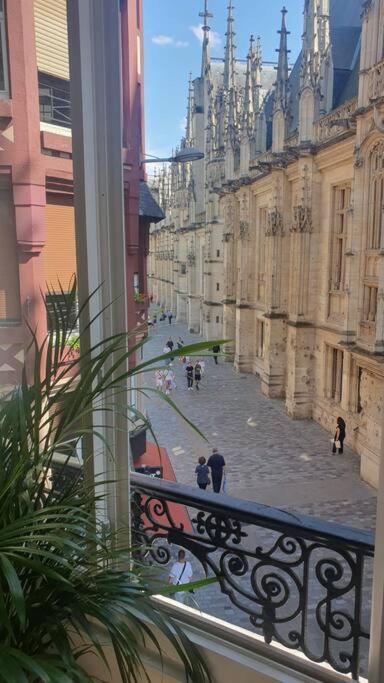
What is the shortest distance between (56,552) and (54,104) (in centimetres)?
118

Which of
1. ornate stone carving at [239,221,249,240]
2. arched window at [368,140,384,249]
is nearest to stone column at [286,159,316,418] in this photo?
arched window at [368,140,384,249]

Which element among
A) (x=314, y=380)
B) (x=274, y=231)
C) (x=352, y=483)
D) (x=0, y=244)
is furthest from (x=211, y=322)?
(x=0, y=244)

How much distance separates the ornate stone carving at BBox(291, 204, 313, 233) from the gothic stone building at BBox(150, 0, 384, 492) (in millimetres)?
18

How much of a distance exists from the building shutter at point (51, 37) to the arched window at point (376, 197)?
6.17 m

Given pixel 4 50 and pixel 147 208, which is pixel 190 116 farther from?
pixel 4 50

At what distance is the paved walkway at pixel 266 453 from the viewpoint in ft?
18.9

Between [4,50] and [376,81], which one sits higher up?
[376,81]

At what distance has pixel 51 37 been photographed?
1.49 metres

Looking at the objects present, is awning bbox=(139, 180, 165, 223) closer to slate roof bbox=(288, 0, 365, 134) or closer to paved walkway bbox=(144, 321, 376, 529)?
paved walkway bbox=(144, 321, 376, 529)

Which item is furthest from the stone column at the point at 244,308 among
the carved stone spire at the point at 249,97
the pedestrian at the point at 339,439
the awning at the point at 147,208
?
the awning at the point at 147,208

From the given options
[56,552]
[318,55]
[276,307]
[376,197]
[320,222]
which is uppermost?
[318,55]

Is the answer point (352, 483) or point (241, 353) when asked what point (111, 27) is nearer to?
point (352, 483)

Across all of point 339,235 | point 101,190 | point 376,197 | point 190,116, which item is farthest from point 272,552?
point 190,116

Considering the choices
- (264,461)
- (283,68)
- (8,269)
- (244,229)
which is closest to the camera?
(8,269)
